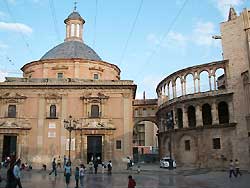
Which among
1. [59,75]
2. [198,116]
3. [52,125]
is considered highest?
[59,75]

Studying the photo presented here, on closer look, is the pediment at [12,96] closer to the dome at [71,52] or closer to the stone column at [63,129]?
the stone column at [63,129]

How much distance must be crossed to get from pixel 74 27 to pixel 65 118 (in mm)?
17007

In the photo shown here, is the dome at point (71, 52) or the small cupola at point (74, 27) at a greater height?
the small cupola at point (74, 27)

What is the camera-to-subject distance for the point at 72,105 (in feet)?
108

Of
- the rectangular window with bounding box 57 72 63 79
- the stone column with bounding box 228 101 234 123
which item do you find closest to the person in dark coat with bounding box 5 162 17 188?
the stone column with bounding box 228 101 234 123

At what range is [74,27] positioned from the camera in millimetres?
44000

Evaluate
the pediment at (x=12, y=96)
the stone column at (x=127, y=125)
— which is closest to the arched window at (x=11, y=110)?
the pediment at (x=12, y=96)

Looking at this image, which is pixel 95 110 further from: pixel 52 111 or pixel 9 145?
pixel 9 145

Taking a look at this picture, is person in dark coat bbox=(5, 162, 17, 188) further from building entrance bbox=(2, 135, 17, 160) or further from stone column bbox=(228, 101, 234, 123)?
stone column bbox=(228, 101, 234, 123)

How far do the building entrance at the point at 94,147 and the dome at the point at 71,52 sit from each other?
444 inches

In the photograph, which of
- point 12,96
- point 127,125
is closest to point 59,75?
point 12,96

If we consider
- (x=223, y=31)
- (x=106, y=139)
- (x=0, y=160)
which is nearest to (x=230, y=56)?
(x=223, y=31)

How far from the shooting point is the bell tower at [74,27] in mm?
43562

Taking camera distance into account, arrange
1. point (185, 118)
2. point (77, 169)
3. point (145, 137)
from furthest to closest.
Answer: point (145, 137) < point (185, 118) < point (77, 169)
